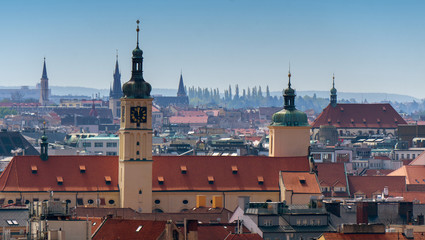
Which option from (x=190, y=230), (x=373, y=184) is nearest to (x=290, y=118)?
(x=373, y=184)

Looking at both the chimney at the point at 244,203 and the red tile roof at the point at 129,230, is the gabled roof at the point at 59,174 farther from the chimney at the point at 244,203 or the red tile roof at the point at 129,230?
the red tile roof at the point at 129,230

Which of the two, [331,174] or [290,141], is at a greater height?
[290,141]

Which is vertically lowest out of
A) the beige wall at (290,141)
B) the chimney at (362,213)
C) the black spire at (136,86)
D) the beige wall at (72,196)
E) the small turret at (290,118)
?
the beige wall at (72,196)

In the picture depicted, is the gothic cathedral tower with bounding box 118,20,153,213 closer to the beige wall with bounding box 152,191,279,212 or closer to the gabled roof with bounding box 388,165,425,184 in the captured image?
the beige wall with bounding box 152,191,279,212

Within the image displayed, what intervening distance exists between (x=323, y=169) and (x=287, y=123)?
46.7 feet

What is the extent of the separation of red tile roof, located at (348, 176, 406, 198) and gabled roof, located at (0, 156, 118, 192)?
24.4 meters

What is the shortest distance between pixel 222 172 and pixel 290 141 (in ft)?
28.0

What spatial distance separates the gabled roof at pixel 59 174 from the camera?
118500 millimetres

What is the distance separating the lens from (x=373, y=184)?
139500 millimetres

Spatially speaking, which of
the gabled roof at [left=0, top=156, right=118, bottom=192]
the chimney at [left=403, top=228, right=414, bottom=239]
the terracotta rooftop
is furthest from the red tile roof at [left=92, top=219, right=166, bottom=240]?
the gabled roof at [left=0, top=156, right=118, bottom=192]

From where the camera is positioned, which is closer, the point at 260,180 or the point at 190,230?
the point at 190,230

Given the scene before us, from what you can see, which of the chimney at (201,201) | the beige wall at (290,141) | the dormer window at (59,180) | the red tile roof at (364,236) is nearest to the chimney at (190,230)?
the red tile roof at (364,236)

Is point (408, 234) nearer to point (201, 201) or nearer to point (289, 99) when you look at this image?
point (201, 201)

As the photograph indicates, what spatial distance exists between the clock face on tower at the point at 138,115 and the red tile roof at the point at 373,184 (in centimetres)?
2382
